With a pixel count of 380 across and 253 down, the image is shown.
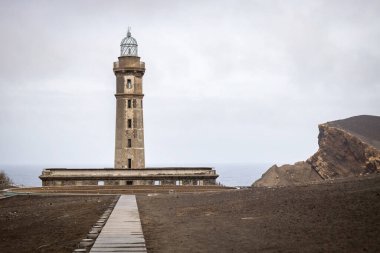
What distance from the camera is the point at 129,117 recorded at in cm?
5659

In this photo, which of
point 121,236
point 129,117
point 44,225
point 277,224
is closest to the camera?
point 121,236

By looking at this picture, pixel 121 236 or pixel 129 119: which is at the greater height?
pixel 129 119

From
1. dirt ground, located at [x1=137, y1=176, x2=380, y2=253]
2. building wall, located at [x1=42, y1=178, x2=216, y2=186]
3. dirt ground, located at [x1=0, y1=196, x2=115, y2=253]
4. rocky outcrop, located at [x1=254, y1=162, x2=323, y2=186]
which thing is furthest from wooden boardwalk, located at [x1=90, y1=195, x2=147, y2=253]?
rocky outcrop, located at [x1=254, y1=162, x2=323, y2=186]

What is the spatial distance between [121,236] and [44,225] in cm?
625

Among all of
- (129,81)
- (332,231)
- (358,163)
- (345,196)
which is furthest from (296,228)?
(358,163)

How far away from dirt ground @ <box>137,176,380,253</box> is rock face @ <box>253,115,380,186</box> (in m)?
36.2

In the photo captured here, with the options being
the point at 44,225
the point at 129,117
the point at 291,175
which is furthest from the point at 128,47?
the point at 44,225

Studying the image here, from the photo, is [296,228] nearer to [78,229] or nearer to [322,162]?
[78,229]

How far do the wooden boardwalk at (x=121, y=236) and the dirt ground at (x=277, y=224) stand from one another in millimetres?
352

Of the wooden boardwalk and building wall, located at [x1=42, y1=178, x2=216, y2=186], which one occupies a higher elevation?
building wall, located at [x1=42, y1=178, x2=216, y2=186]

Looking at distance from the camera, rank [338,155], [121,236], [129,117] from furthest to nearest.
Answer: [338,155], [129,117], [121,236]

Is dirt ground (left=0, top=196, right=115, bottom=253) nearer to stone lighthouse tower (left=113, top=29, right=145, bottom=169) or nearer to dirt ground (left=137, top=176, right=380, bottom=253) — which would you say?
dirt ground (left=137, top=176, right=380, bottom=253)

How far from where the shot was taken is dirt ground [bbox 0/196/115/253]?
15.3m

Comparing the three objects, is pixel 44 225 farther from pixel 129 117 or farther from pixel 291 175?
pixel 291 175
